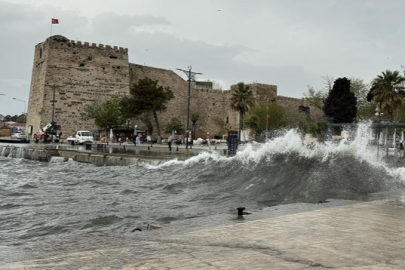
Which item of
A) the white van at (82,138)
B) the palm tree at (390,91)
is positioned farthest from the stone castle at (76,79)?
the palm tree at (390,91)

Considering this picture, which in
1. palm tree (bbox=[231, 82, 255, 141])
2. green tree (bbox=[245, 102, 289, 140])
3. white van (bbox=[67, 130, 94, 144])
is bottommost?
white van (bbox=[67, 130, 94, 144])

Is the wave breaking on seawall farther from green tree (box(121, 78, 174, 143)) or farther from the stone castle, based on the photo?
the stone castle

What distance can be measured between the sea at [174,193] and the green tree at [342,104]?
28.3 metres

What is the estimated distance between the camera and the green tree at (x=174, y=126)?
51.2m

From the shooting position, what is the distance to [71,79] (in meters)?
45.3

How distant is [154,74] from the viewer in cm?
5231

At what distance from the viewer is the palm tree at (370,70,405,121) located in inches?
1578

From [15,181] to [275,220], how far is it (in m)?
13.0

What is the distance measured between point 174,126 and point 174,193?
3865cm

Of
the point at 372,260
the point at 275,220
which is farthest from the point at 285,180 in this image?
the point at 372,260

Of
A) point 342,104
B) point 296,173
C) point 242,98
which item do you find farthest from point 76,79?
point 296,173

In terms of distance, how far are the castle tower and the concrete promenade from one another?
41.4 meters

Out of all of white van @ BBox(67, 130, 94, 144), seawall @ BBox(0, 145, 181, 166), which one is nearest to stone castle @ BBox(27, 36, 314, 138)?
white van @ BBox(67, 130, 94, 144)

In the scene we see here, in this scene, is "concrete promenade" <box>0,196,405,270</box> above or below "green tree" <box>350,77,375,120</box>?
below
